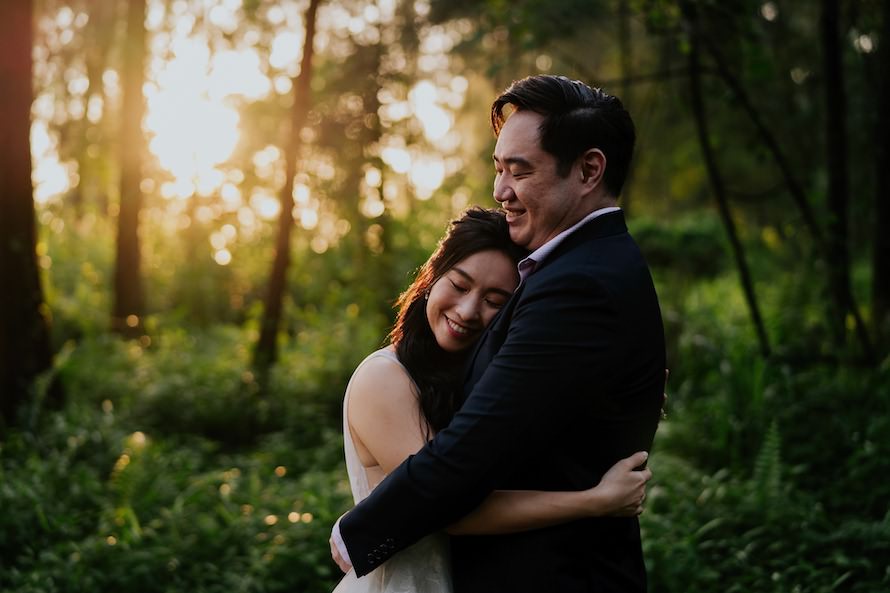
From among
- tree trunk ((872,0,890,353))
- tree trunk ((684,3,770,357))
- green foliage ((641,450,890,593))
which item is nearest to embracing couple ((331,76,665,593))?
green foliage ((641,450,890,593))

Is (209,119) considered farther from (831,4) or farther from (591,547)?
(591,547)

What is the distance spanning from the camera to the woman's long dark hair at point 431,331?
8.57ft

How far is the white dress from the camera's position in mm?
2602

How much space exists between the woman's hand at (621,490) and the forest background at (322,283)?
8.63ft

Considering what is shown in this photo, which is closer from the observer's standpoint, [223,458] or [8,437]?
[8,437]

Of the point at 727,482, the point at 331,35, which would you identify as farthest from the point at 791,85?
the point at 727,482

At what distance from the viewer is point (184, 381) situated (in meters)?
9.35

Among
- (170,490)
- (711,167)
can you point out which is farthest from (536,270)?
(711,167)

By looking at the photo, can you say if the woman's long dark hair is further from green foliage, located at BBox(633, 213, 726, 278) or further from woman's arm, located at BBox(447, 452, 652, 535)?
green foliage, located at BBox(633, 213, 726, 278)

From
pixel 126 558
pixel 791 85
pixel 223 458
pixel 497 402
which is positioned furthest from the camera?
pixel 791 85

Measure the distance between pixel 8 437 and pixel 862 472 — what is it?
246 inches

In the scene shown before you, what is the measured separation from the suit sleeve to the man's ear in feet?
1.34

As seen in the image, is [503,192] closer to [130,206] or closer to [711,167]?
[711,167]

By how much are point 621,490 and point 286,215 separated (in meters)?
8.06
